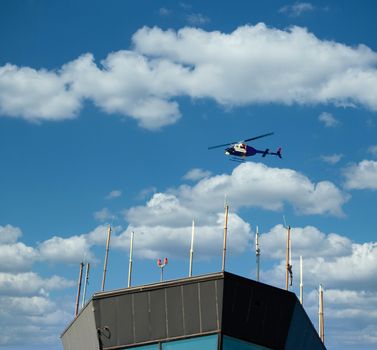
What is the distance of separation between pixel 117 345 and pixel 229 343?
564cm

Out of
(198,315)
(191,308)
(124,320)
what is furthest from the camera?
(124,320)

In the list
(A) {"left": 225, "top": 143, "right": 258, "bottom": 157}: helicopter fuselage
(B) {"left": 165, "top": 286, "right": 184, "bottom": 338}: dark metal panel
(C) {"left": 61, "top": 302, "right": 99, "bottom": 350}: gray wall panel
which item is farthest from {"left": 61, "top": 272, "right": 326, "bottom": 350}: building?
(A) {"left": 225, "top": 143, "right": 258, "bottom": 157}: helicopter fuselage

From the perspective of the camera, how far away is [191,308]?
96.8ft

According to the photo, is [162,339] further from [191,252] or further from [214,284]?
[191,252]

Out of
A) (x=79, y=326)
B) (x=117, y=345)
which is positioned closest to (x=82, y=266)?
(x=79, y=326)

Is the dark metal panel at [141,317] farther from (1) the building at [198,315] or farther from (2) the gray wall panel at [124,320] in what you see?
(2) the gray wall panel at [124,320]

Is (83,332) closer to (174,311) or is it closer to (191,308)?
(174,311)

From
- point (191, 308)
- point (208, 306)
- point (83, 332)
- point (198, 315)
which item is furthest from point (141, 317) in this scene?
point (83, 332)

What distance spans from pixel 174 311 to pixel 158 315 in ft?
2.75

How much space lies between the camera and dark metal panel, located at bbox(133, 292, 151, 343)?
→ 98.7 ft

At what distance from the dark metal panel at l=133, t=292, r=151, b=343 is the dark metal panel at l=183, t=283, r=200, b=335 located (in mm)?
1949

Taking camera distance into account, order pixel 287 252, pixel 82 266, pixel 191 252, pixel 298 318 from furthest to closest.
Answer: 1. pixel 82 266
2. pixel 287 252
3. pixel 191 252
4. pixel 298 318

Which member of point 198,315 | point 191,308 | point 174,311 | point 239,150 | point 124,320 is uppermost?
point 239,150

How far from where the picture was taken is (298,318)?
3206cm
